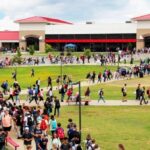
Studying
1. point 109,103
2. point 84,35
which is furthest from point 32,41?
point 109,103

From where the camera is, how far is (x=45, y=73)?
219 feet

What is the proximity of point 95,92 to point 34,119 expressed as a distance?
2239 cm

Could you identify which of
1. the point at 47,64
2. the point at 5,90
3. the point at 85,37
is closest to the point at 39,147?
the point at 5,90

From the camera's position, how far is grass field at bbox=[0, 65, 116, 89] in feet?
191

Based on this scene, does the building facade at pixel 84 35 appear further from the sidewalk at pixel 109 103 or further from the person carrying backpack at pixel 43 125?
the person carrying backpack at pixel 43 125

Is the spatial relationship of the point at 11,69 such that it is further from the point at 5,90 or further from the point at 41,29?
the point at 41,29

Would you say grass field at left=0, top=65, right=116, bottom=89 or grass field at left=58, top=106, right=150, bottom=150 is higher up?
grass field at left=0, top=65, right=116, bottom=89

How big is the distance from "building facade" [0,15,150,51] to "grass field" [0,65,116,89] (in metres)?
36.1

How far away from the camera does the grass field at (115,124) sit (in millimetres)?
25031

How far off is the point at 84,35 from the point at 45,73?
158ft

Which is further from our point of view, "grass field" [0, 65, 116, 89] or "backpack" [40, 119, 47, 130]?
"grass field" [0, 65, 116, 89]

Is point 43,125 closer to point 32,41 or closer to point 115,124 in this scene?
point 115,124

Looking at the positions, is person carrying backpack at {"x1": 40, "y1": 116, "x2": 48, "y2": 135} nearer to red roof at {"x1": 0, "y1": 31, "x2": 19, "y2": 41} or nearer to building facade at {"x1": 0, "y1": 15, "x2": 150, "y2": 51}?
building facade at {"x1": 0, "y1": 15, "x2": 150, "y2": 51}

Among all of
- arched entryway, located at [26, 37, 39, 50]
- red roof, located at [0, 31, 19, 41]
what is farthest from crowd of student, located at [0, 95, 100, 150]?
red roof, located at [0, 31, 19, 41]
